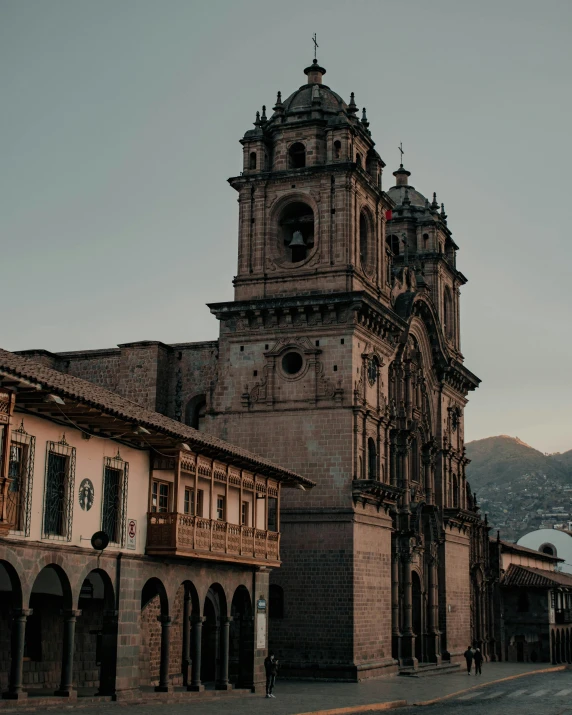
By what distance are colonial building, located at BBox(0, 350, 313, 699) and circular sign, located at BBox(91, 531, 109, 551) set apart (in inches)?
1.3

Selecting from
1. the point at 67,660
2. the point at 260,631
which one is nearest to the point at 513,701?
the point at 260,631

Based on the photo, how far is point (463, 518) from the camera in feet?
176

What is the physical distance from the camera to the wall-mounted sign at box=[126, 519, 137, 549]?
26625 mm

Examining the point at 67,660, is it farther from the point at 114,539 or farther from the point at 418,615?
the point at 418,615

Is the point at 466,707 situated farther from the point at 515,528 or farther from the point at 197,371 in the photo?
the point at 515,528

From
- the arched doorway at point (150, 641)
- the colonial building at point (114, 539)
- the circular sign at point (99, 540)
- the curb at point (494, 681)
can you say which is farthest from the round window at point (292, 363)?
the circular sign at point (99, 540)

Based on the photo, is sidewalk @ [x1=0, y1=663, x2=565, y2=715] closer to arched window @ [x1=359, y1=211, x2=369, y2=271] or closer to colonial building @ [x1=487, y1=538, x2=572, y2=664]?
arched window @ [x1=359, y1=211, x2=369, y2=271]

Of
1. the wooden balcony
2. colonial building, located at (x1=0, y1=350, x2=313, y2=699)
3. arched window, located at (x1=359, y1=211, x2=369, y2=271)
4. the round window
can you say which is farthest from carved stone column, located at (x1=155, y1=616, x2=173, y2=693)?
arched window, located at (x1=359, y1=211, x2=369, y2=271)

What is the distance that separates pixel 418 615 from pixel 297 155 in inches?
825

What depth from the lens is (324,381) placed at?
40438mm

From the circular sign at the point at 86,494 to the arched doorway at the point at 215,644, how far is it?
24.3 feet

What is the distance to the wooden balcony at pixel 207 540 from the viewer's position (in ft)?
89.5

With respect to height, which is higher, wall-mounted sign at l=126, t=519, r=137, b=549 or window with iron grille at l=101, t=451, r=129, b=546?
window with iron grille at l=101, t=451, r=129, b=546

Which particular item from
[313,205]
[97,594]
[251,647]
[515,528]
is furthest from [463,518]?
[515,528]
